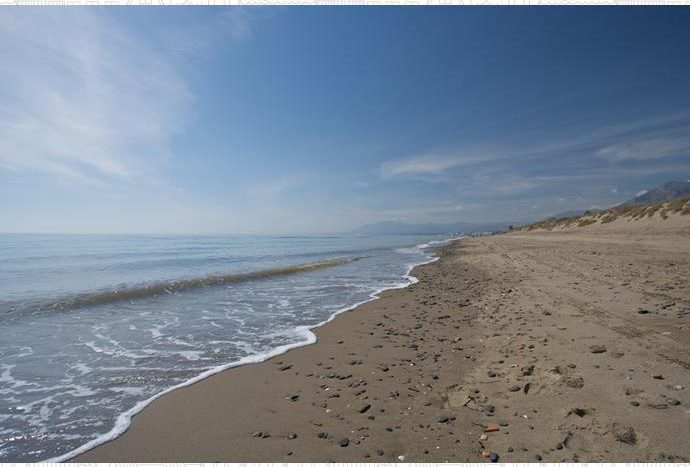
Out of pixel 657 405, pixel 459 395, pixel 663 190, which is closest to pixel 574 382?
pixel 657 405

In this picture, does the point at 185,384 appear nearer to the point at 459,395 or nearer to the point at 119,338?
the point at 119,338

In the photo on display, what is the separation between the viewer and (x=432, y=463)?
3219mm

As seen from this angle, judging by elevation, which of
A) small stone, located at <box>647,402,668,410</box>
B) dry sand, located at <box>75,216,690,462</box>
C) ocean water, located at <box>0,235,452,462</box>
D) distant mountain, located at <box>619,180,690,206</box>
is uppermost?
distant mountain, located at <box>619,180,690,206</box>

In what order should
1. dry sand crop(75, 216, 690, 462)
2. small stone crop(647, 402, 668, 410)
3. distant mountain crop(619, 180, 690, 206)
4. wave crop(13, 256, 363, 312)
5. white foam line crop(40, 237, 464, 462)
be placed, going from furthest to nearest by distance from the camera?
1. distant mountain crop(619, 180, 690, 206)
2. wave crop(13, 256, 363, 312)
3. white foam line crop(40, 237, 464, 462)
4. small stone crop(647, 402, 668, 410)
5. dry sand crop(75, 216, 690, 462)

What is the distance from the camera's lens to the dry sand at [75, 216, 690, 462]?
3420 millimetres

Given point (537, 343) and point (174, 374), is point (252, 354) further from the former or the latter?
point (537, 343)

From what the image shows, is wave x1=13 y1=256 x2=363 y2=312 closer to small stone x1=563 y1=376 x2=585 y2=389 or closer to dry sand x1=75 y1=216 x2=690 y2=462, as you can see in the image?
dry sand x1=75 y1=216 x2=690 y2=462

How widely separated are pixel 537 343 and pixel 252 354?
17.8 feet

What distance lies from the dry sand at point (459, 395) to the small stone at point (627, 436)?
0.01 m

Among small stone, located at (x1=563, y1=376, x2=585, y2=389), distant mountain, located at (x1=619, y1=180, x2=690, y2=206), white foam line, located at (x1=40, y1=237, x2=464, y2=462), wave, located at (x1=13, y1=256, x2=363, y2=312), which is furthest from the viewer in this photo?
distant mountain, located at (x1=619, y1=180, x2=690, y2=206)

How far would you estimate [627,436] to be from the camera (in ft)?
10.7

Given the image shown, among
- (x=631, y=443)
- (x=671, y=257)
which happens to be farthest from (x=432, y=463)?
(x=671, y=257)

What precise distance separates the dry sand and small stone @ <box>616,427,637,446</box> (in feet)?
0.04

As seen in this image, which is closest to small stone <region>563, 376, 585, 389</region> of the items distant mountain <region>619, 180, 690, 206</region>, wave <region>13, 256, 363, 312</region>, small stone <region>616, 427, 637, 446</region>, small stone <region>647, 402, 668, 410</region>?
small stone <region>647, 402, 668, 410</region>
